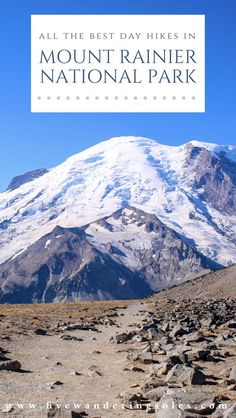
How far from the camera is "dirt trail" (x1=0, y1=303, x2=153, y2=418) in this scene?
16406 millimetres

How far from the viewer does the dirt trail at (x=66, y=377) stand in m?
16.4

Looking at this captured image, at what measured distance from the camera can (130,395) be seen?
16.6 metres

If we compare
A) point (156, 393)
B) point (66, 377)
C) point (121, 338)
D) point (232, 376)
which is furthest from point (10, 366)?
point (121, 338)

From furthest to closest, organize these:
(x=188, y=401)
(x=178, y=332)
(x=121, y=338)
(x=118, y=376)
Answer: (x=121, y=338), (x=178, y=332), (x=118, y=376), (x=188, y=401)

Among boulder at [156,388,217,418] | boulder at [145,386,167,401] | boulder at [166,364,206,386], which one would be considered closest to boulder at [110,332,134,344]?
boulder at [166,364,206,386]

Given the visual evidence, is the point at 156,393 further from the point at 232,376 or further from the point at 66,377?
the point at 66,377

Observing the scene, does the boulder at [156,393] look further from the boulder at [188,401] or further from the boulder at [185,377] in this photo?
the boulder at [185,377]

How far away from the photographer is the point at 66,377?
21.0 meters

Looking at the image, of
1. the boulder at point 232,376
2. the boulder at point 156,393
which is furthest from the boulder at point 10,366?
the boulder at point 232,376

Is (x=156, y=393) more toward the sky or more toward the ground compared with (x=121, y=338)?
more toward the sky

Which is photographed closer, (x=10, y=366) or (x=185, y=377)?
(x=185, y=377)

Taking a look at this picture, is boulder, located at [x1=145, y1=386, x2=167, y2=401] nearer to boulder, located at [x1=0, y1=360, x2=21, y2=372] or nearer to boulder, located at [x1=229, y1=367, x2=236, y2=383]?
boulder, located at [x1=229, y1=367, x2=236, y2=383]

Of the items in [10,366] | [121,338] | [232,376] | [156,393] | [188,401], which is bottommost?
[121,338]

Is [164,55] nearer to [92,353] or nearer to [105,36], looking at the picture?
[105,36]
